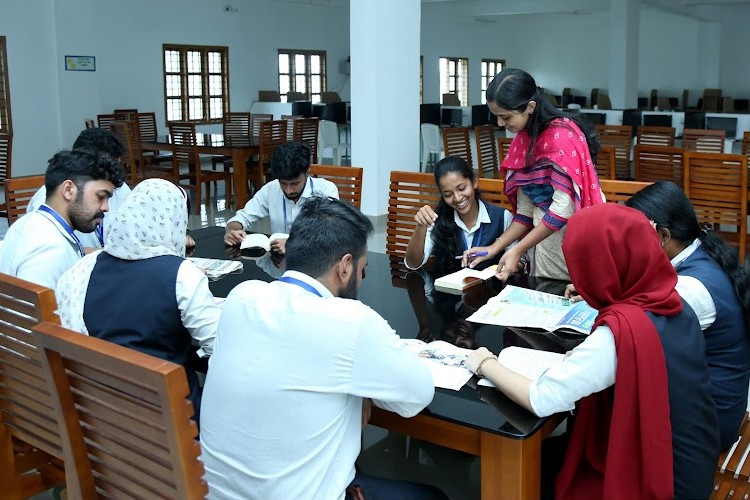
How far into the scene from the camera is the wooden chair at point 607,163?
5379 mm

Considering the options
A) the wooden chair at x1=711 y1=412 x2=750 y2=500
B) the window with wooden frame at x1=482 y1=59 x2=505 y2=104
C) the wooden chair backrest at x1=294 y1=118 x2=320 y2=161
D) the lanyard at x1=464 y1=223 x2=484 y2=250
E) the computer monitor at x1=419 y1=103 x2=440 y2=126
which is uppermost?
the window with wooden frame at x1=482 y1=59 x2=505 y2=104

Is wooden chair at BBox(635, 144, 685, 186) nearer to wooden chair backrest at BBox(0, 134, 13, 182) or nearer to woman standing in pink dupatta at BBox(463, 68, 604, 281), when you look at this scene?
woman standing in pink dupatta at BBox(463, 68, 604, 281)

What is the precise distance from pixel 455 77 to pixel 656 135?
11.5m

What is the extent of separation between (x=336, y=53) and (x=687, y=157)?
11061 mm

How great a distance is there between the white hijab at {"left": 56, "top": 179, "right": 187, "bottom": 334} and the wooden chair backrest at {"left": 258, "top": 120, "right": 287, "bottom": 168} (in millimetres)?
5320

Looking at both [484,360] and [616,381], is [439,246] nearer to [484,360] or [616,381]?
[484,360]

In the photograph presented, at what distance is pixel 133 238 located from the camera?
5.81ft

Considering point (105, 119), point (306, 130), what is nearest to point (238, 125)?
point (105, 119)

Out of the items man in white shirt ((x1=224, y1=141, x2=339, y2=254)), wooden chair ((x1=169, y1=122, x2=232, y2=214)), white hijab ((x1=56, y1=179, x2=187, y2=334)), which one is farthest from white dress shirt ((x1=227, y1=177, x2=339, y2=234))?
wooden chair ((x1=169, y1=122, x2=232, y2=214))

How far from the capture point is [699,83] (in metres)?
17.2

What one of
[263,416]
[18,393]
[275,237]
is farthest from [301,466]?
[275,237]

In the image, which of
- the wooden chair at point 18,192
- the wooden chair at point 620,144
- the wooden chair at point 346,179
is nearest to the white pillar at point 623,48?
the wooden chair at point 620,144

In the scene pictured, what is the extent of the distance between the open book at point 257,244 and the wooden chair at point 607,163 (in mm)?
3007

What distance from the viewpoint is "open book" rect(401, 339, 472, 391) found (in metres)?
1.68
